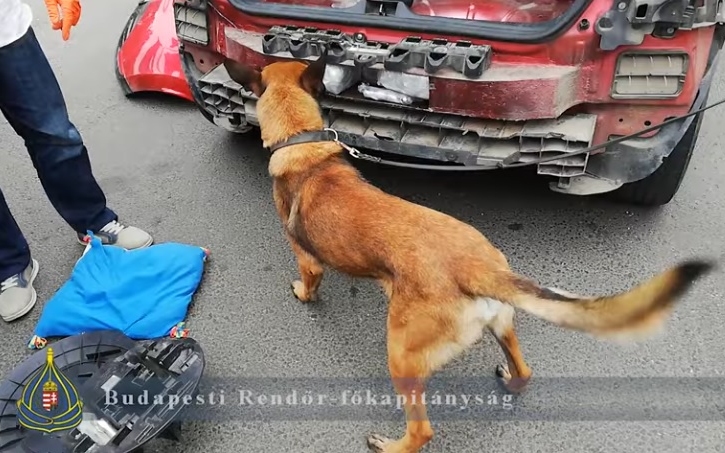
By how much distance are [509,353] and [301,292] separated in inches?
40.0

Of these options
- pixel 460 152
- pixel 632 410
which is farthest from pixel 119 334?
pixel 632 410

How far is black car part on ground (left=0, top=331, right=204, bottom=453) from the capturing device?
2305 mm

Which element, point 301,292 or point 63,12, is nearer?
point 63,12

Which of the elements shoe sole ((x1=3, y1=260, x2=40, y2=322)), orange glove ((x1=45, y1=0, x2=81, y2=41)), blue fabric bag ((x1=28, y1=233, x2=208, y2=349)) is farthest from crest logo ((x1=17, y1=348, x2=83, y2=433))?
orange glove ((x1=45, y1=0, x2=81, y2=41))

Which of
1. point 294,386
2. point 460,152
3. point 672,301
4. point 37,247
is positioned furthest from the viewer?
point 37,247

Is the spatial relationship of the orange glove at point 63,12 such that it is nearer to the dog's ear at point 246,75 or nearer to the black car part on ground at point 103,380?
the dog's ear at point 246,75

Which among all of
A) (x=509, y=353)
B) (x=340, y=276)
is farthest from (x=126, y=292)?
(x=509, y=353)

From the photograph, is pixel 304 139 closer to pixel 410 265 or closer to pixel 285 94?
pixel 285 94

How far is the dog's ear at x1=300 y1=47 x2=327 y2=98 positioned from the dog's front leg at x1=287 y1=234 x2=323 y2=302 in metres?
0.61

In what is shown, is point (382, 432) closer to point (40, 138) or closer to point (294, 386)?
point (294, 386)

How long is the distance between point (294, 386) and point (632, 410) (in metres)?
1.30

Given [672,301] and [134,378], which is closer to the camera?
[672,301]

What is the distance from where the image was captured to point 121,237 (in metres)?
3.34

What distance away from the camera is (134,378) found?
251cm
